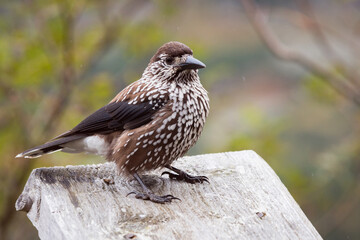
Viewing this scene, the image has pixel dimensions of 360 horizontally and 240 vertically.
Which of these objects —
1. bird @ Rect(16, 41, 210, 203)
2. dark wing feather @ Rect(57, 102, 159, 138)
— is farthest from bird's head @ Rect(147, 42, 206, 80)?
dark wing feather @ Rect(57, 102, 159, 138)

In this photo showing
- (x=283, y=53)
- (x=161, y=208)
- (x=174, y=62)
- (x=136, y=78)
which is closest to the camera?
(x=161, y=208)

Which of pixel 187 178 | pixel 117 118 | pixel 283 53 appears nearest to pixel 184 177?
pixel 187 178

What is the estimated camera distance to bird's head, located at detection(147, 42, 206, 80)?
3.90 metres

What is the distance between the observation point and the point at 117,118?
12.9 feet

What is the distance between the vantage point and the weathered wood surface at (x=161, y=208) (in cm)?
323

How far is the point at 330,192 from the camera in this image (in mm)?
7191

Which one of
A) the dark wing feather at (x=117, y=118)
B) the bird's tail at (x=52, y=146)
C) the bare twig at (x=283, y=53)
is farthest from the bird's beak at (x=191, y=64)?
the bare twig at (x=283, y=53)

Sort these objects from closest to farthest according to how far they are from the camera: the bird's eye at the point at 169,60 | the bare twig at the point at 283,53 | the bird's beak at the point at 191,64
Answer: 1. the bird's beak at the point at 191,64
2. the bird's eye at the point at 169,60
3. the bare twig at the point at 283,53

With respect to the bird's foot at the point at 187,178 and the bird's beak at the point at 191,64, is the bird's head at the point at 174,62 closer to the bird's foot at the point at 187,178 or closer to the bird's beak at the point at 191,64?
the bird's beak at the point at 191,64

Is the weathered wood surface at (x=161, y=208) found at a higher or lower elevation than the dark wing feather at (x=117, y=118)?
lower

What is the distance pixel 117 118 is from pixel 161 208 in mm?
714

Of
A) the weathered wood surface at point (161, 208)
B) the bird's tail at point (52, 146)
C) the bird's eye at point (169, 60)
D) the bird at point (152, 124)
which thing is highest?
the bird's eye at point (169, 60)

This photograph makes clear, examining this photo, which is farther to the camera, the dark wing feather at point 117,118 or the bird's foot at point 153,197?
the dark wing feather at point 117,118

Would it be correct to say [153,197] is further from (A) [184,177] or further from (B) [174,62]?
(B) [174,62]
